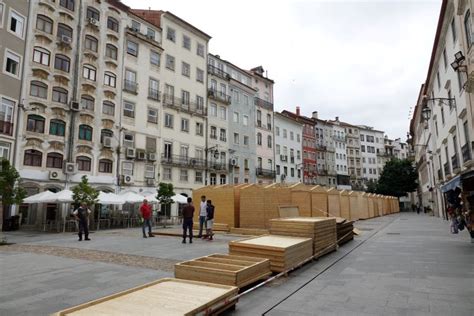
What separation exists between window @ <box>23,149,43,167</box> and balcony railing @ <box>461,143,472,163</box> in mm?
28397

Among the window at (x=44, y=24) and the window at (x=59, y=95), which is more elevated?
the window at (x=44, y=24)

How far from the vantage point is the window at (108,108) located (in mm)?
29438

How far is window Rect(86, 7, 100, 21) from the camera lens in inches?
1154

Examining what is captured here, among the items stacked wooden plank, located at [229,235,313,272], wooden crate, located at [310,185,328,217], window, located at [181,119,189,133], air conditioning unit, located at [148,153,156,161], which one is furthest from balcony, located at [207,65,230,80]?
stacked wooden plank, located at [229,235,313,272]

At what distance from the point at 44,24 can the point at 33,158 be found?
1094cm

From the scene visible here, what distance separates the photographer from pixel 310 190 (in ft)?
65.9

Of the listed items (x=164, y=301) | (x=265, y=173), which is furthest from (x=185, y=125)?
(x=164, y=301)

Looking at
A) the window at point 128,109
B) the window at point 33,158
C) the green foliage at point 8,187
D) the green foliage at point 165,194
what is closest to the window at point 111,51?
the window at point 128,109

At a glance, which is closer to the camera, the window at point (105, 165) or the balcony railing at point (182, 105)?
the window at point (105, 165)

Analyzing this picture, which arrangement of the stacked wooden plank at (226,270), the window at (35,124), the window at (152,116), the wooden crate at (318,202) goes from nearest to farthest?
the stacked wooden plank at (226,270) < the wooden crate at (318,202) < the window at (35,124) < the window at (152,116)

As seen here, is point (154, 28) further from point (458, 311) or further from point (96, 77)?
point (458, 311)

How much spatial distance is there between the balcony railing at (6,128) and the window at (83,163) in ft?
17.3

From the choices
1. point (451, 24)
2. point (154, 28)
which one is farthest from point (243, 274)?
point (154, 28)

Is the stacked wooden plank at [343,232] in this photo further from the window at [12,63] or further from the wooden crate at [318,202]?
the window at [12,63]
